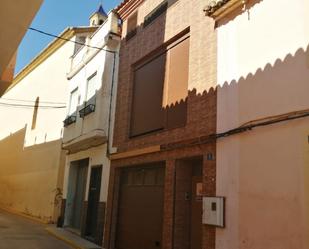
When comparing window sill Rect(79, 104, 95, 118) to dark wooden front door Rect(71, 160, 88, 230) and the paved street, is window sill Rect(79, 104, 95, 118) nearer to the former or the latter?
dark wooden front door Rect(71, 160, 88, 230)

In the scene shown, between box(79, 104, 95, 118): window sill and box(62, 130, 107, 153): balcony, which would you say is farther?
box(79, 104, 95, 118): window sill

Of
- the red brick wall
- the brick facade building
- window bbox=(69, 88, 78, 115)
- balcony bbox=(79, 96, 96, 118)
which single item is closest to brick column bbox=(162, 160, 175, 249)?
the brick facade building

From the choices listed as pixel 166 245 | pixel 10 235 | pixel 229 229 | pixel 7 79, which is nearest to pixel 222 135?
pixel 229 229

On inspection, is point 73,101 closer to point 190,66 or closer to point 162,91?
point 162,91

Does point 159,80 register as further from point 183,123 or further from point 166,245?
point 166,245

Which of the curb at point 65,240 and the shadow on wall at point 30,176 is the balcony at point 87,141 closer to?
the curb at point 65,240

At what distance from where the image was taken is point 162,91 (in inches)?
393

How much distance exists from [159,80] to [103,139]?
3225 millimetres

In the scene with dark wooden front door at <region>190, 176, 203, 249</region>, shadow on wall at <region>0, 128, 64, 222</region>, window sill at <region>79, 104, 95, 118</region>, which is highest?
window sill at <region>79, 104, 95, 118</region>

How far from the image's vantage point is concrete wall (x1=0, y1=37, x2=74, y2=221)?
19.0 metres

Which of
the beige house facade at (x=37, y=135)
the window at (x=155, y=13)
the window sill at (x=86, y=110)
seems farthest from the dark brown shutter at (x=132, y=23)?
the beige house facade at (x=37, y=135)

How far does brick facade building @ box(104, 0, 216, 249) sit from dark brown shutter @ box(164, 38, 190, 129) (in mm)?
25

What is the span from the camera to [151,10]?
36.9 ft

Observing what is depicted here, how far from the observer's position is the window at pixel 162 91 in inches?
362
